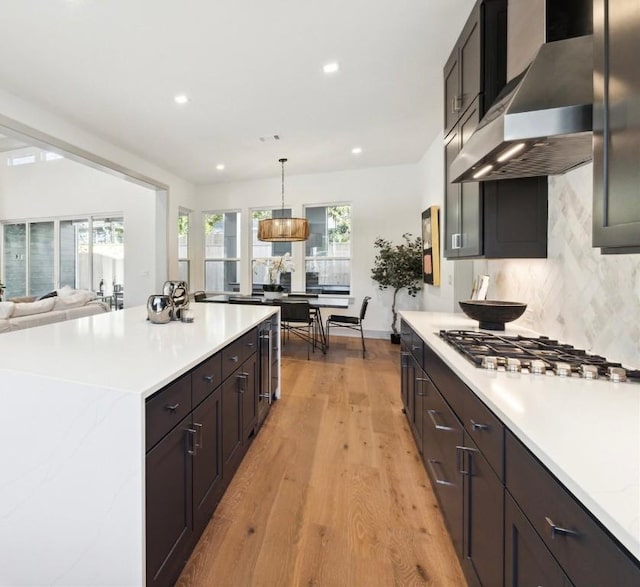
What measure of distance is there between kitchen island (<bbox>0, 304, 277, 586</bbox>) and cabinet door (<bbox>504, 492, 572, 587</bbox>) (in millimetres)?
1042

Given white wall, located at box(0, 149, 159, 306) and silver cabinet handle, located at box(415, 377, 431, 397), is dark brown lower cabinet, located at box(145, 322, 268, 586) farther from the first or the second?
white wall, located at box(0, 149, 159, 306)

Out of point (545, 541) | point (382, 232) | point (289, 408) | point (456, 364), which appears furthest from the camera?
point (382, 232)

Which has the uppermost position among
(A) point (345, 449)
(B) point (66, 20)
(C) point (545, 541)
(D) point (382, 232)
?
(B) point (66, 20)

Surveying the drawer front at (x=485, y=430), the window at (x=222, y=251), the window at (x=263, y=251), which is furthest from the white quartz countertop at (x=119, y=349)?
the window at (x=222, y=251)

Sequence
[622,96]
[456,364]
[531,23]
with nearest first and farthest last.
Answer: [622,96] < [456,364] < [531,23]

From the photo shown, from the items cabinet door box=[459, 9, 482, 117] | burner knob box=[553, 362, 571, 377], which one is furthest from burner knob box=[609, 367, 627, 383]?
cabinet door box=[459, 9, 482, 117]

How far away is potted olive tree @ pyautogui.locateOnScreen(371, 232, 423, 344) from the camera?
4914 mm

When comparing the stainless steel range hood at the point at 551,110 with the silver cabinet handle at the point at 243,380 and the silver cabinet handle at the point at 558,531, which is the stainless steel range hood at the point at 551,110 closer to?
the silver cabinet handle at the point at 558,531

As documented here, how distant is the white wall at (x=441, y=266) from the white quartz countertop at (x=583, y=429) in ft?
7.93

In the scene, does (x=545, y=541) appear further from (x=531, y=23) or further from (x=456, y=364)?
(x=531, y=23)

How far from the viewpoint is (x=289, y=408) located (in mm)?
2809

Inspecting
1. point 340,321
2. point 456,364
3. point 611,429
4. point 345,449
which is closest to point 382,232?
point 340,321

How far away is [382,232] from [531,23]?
158 inches

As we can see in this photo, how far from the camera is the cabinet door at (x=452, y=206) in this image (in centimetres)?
226
